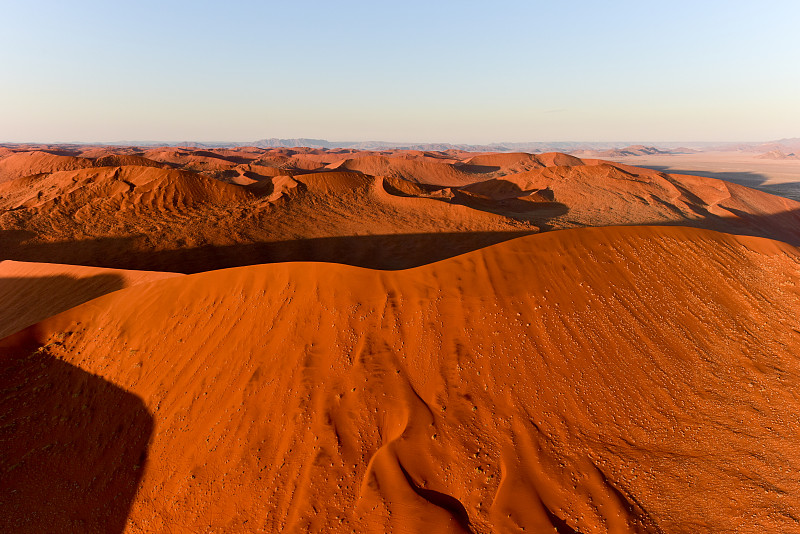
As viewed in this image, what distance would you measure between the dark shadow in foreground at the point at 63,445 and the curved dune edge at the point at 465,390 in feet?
0.82

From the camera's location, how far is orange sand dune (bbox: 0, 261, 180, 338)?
37.9ft

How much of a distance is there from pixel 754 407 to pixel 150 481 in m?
11.3

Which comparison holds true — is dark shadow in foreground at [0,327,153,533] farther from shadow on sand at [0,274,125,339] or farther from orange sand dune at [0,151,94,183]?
orange sand dune at [0,151,94,183]

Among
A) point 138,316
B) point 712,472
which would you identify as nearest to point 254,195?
point 138,316

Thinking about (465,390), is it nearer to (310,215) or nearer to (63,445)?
(63,445)

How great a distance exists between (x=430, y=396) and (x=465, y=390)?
67 cm

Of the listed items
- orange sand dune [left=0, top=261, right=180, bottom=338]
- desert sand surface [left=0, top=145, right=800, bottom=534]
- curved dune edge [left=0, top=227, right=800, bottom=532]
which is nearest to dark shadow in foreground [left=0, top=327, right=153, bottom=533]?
desert sand surface [left=0, top=145, right=800, bottom=534]

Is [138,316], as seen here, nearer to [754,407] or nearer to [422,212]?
[754,407]

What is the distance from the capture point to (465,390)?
21.3 ft

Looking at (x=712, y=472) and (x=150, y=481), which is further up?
(x=712, y=472)

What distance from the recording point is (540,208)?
34.1 m

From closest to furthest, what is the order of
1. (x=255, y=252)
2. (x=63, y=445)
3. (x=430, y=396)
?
(x=430, y=396)
(x=63, y=445)
(x=255, y=252)

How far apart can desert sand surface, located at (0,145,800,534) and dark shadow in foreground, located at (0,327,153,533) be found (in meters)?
0.04

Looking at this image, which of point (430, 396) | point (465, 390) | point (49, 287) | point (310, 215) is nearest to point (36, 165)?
point (310, 215)
